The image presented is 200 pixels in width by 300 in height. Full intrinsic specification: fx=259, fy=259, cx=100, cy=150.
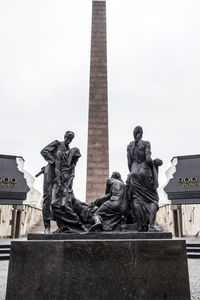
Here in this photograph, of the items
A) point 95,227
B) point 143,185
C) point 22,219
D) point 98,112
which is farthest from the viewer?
point 98,112

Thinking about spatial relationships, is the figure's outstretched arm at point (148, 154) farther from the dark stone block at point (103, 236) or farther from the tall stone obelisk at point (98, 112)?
the tall stone obelisk at point (98, 112)

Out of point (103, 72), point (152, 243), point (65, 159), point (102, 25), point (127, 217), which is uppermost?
point (102, 25)

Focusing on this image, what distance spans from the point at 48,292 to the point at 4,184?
43.2 feet

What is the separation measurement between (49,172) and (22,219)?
1272cm

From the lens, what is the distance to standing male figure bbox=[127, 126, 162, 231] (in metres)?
5.02

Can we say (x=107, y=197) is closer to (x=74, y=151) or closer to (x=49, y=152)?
(x=74, y=151)

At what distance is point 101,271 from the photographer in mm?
4043

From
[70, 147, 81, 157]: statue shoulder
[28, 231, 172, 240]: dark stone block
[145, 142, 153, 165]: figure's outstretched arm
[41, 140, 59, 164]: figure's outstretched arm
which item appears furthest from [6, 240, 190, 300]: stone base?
[70, 147, 81, 157]: statue shoulder

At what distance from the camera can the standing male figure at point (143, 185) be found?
502 cm

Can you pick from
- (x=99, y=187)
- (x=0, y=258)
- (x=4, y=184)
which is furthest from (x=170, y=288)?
(x=4, y=184)

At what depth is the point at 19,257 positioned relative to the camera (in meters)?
4.29

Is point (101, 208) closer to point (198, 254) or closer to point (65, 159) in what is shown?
point (65, 159)

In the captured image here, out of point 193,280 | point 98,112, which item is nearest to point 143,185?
point 193,280

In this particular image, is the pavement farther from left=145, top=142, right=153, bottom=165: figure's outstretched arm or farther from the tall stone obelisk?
the tall stone obelisk
